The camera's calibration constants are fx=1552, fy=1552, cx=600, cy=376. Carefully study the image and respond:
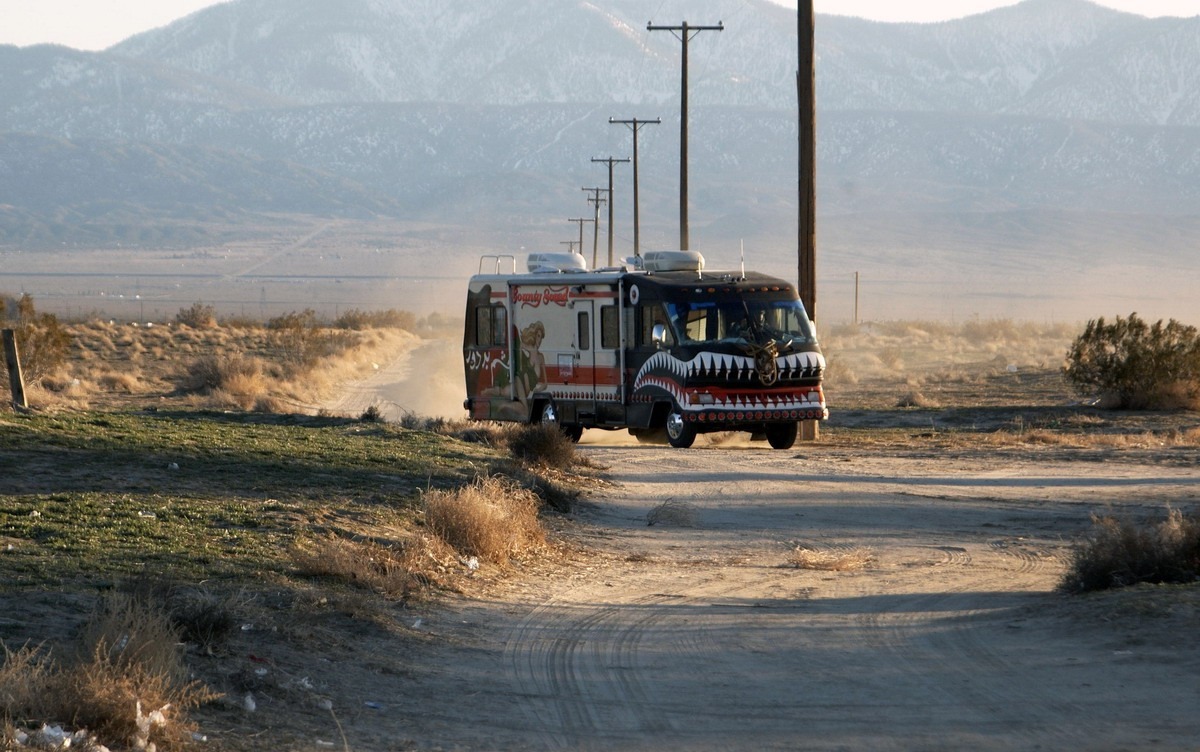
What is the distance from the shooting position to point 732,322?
72.7 feet

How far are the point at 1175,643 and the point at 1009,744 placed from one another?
2.08 meters

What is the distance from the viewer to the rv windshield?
22.0 meters

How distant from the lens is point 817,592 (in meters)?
11.7

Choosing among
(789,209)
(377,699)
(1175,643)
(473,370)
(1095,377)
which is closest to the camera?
(377,699)

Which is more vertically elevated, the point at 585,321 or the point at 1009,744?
the point at 585,321

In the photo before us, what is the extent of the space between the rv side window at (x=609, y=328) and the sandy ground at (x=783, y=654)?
805 cm

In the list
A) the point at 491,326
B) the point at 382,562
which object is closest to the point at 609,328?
the point at 491,326

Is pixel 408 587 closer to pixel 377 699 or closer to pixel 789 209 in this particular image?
pixel 377 699

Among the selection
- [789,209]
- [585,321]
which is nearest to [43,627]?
[585,321]

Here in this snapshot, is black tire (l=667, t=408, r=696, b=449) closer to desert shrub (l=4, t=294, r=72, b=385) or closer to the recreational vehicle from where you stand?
the recreational vehicle

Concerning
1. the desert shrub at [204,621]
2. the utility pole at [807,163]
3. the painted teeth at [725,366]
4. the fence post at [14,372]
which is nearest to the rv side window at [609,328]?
the painted teeth at [725,366]

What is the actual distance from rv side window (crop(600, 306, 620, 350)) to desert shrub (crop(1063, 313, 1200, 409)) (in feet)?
39.5

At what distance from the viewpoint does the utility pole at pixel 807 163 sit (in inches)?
1000

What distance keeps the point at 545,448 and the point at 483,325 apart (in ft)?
23.6
